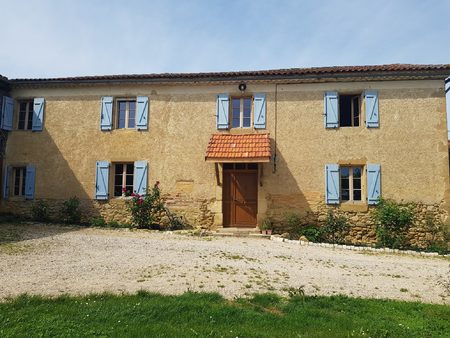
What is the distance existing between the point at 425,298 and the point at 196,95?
9091 mm

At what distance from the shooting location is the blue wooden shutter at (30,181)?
40.1 feet

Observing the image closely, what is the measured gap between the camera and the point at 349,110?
11820 mm

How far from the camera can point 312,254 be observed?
8055 mm

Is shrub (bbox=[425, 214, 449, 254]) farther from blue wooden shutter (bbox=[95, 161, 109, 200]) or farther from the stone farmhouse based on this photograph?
blue wooden shutter (bbox=[95, 161, 109, 200])

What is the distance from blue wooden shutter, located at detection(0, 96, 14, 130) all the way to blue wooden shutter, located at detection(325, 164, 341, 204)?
11158 mm

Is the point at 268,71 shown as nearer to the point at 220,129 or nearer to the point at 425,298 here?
the point at 220,129

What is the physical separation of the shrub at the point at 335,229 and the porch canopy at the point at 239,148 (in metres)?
2.69

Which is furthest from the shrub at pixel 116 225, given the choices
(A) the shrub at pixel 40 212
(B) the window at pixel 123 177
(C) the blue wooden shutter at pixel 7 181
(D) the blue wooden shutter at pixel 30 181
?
(C) the blue wooden shutter at pixel 7 181

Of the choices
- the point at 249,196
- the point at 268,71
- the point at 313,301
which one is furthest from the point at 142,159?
the point at 313,301

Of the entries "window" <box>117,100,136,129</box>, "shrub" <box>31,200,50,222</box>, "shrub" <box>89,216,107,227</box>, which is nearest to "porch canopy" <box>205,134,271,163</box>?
"window" <box>117,100,136,129</box>

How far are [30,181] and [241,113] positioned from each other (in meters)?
7.75

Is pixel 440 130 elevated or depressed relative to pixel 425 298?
elevated

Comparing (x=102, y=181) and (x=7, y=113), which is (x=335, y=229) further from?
(x=7, y=113)

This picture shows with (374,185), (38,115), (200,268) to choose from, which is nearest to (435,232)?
(374,185)
